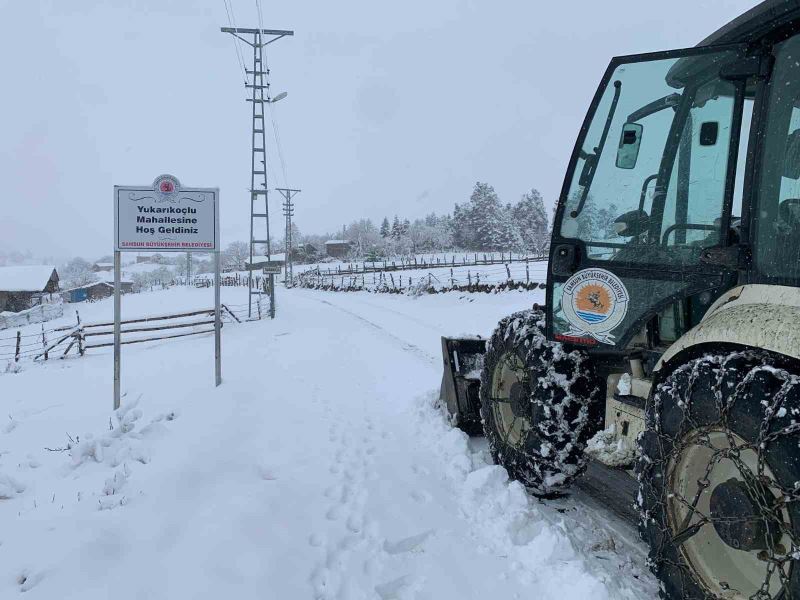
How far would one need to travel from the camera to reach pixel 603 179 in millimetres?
3025

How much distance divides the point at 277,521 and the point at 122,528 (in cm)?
94

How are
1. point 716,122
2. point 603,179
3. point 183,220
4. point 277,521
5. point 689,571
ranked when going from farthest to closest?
point 183,220, point 277,521, point 603,179, point 716,122, point 689,571

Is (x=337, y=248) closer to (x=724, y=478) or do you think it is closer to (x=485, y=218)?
(x=485, y=218)

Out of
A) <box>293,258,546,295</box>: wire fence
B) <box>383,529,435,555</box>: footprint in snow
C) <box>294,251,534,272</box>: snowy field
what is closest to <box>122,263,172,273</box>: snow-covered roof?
<box>294,251,534,272</box>: snowy field

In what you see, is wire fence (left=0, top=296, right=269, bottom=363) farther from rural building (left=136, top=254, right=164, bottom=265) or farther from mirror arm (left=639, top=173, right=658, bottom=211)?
rural building (left=136, top=254, right=164, bottom=265)

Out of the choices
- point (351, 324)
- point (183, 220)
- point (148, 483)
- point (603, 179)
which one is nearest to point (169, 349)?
point (351, 324)

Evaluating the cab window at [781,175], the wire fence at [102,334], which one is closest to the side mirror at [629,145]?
the cab window at [781,175]

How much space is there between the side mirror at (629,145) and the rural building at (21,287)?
69.0 metres

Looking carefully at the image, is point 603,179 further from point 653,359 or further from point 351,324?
point 351,324

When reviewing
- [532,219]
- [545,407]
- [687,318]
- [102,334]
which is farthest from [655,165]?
[532,219]

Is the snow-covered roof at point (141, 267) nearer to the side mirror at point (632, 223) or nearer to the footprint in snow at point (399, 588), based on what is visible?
the footprint in snow at point (399, 588)

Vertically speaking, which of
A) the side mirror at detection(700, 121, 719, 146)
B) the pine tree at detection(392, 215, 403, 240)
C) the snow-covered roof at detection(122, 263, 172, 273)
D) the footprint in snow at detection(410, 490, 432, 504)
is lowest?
the snow-covered roof at detection(122, 263, 172, 273)

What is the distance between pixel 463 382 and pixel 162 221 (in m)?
4.87

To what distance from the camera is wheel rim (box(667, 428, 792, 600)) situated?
173 centimetres
